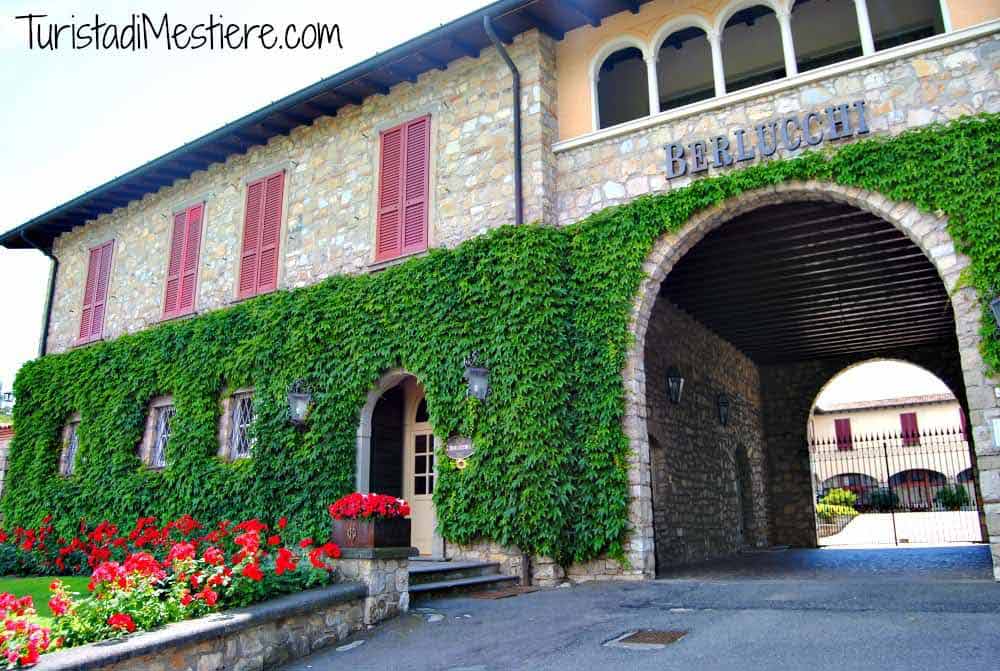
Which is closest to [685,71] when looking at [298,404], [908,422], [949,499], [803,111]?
[803,111]

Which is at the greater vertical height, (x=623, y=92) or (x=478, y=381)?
(x=623, y=92)

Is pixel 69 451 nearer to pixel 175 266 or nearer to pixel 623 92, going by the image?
pixel 175 266

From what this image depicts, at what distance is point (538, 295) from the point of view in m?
8.61

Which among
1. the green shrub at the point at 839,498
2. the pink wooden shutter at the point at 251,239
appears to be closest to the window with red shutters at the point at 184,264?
the pink wooden shutter at the point at 251,239

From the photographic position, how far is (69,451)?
13.6 meters

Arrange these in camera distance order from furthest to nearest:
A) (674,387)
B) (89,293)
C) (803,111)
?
1. (89,293)
2. (674,387)
3. (803,111)

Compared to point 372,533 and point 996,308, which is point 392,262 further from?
point 996,308

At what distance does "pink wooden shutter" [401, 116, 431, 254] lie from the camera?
10.1 m

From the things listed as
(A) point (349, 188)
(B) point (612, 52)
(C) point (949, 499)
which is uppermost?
(B) point (612, 52)

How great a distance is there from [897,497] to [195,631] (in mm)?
28027

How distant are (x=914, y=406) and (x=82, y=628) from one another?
113 feet

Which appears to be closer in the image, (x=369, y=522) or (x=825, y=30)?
(x=369, y=522)

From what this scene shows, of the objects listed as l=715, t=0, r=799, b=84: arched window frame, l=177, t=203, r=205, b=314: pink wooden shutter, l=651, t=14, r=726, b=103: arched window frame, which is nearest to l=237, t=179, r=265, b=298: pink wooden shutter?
l=177, t=203, r=205, b=314: pink wooden shutter

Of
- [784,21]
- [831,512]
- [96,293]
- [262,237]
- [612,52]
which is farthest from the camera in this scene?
[831,512]
